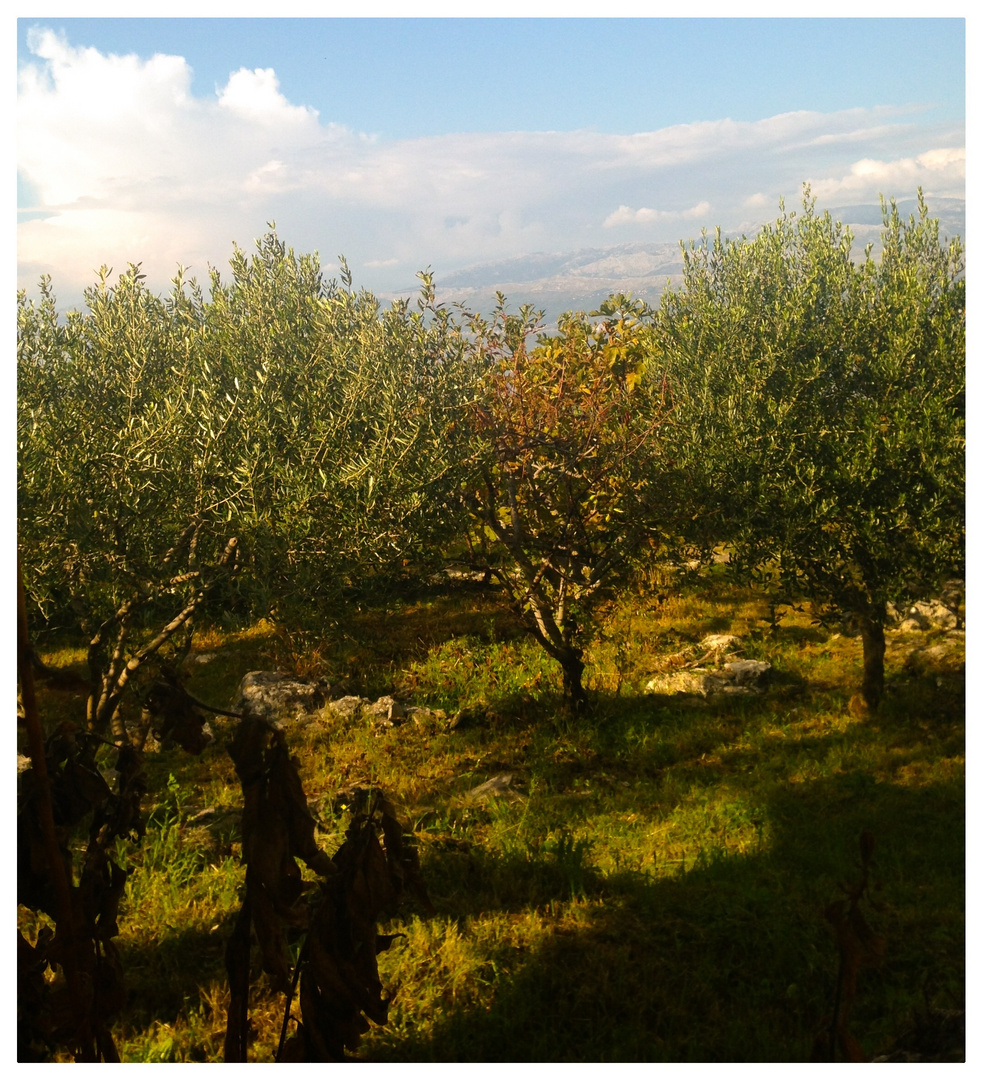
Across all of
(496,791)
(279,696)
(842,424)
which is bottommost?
(496,791)

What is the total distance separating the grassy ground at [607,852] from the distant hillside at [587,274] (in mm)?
4559

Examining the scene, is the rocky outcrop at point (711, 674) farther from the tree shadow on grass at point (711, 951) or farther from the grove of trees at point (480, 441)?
the tree shadow on grass at point (711, 951)

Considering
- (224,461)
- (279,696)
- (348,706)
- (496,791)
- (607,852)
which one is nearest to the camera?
(224,461)

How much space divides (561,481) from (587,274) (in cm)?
1063

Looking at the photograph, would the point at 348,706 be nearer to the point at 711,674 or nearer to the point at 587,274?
the point at 711,674

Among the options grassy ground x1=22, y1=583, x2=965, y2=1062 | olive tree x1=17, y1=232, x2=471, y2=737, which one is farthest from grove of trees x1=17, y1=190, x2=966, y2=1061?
grassy ground x1=22, y1=583, x2=965, y2=1062

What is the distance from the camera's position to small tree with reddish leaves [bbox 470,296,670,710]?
11695 mm

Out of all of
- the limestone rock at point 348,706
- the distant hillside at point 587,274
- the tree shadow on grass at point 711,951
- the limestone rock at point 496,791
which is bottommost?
the tree shadow on grass at point 711,951

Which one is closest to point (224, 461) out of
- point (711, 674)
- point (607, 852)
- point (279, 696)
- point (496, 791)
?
point (496, 791)

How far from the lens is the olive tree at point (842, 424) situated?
10.2 meters

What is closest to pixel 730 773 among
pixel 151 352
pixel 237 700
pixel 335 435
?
pixel 335 435

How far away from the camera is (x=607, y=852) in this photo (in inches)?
348

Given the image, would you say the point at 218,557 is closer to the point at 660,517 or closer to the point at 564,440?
the point at 564,440

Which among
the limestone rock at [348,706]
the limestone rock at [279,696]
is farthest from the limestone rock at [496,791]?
the limestone rock at [279,696]
